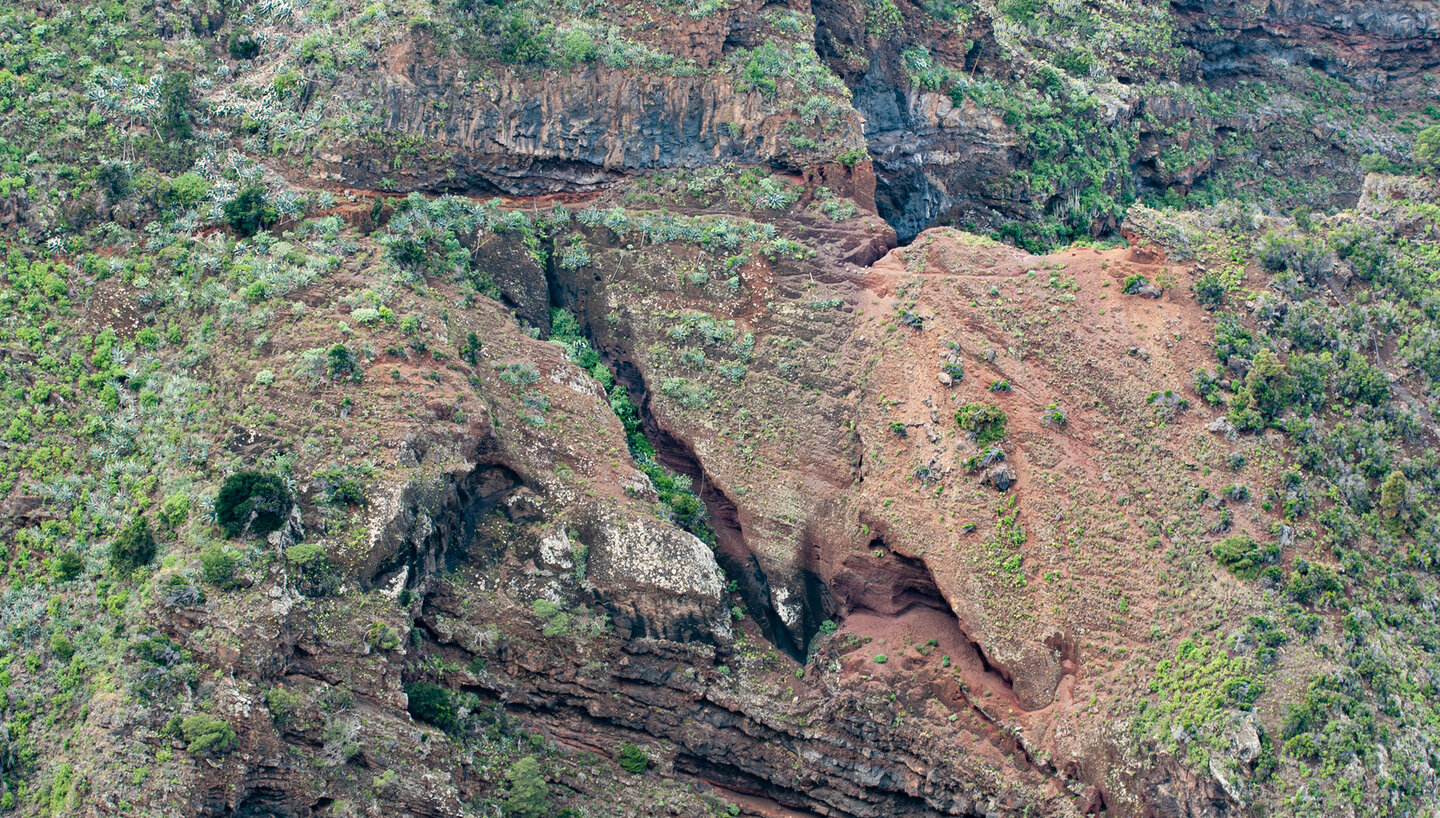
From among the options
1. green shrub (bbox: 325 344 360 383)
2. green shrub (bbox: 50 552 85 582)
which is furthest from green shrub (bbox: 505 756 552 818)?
green shrub (bbox: 50 552 85 582)

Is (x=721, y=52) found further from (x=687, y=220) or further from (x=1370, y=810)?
(x=1370, y=810)

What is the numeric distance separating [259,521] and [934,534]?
23431 mm

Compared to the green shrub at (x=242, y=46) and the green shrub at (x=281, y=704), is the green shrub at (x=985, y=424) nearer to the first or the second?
the green shrub at (x=281, y=704)

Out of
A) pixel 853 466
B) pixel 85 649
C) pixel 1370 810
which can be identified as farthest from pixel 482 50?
pixel 1370 810

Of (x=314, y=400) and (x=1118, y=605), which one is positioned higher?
(x=314, y=400)

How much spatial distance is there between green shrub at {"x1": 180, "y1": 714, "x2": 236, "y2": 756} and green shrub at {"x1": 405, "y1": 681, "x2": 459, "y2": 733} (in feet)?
19.8

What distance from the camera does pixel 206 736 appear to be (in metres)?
53.2

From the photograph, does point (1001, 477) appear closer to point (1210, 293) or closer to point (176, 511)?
point (1210, 293)

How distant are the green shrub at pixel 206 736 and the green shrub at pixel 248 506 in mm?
6521

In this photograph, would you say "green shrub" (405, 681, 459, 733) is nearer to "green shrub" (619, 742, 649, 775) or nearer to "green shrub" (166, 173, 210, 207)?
"green shrub" (619, 742, 649, 775)

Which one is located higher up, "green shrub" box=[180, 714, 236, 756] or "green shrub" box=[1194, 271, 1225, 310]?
"green shrub" box=[1194, 271, 1225, 310]

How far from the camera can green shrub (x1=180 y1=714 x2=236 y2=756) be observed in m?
53.3

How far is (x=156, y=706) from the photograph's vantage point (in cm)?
5397

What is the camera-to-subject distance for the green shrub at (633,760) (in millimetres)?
60750
